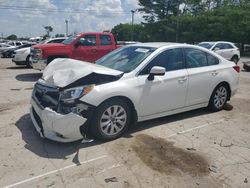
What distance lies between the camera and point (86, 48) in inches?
472

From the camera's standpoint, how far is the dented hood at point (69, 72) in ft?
15.2

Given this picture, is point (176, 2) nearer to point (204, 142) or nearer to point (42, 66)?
point (42, 66)

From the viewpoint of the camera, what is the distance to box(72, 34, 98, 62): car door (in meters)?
11.8

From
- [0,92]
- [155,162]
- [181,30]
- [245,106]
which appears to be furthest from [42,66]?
[181,30]

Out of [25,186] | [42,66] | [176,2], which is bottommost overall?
[25,186]

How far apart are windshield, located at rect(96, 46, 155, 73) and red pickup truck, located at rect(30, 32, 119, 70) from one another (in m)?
5.79

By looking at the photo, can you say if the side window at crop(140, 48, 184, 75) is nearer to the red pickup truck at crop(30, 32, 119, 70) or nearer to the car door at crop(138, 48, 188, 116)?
the car door at crop(138, 48, 188, 116)

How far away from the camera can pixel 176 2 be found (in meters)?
53.9

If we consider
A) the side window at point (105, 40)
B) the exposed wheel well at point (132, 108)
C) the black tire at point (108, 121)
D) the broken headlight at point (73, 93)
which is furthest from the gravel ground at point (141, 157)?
the side window at point (105, 40)

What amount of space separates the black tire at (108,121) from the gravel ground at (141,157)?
0.45 feet

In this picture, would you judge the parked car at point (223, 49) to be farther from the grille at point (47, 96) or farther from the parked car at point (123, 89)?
the grille at point (47, 96)

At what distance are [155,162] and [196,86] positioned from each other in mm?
2344

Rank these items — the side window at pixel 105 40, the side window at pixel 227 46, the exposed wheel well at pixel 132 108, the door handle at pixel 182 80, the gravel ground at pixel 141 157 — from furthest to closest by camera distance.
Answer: the side window at pixel 227 46, the side window at pixel 105 40, the door handle at pixel 182 80, the exposed wheel well at pixel 132 108, the gravel ground at pixel 141 157

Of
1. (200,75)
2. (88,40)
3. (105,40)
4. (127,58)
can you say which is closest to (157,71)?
(127,58)
